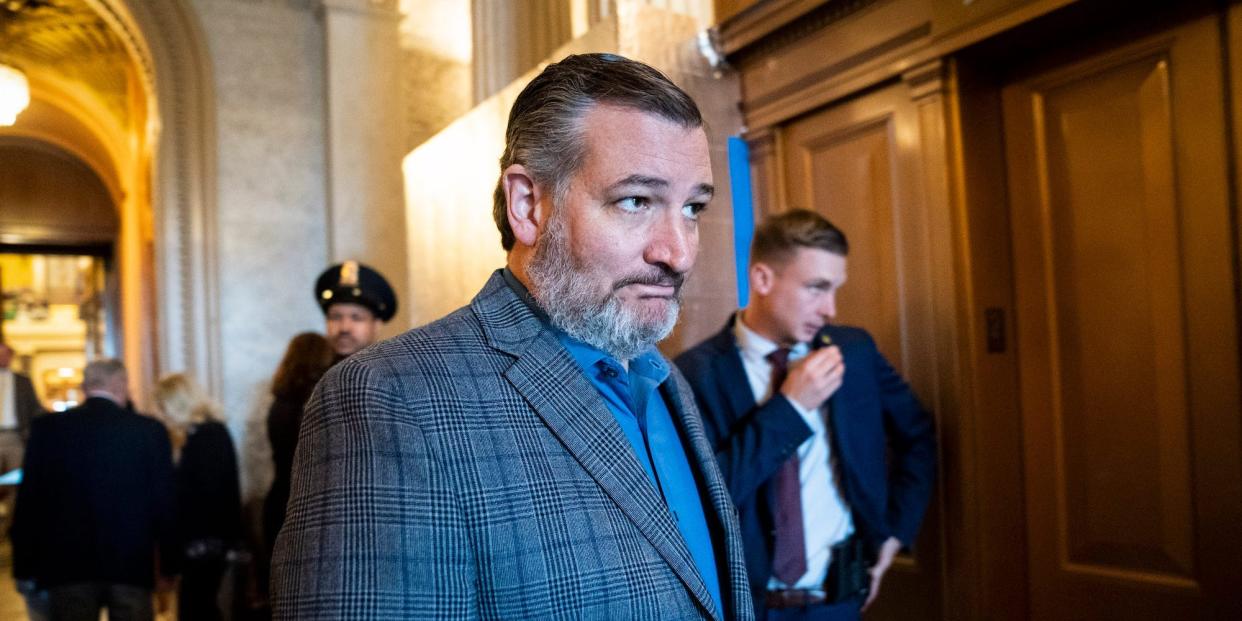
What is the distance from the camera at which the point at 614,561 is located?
1062mm

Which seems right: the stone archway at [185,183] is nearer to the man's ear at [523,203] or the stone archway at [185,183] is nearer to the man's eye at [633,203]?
the man's ear at [523,203]

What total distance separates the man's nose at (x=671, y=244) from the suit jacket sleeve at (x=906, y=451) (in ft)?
4.88

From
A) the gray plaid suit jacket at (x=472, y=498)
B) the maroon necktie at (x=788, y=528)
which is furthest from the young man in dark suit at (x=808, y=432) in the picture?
the gray plaid suit jacket at (x=472, y=498)

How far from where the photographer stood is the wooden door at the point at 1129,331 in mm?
2078

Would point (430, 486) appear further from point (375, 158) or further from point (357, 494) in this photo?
point (375, 158)

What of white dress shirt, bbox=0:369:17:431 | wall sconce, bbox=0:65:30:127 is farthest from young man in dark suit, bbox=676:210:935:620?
white dress shirt, bbox=0:369:17:431

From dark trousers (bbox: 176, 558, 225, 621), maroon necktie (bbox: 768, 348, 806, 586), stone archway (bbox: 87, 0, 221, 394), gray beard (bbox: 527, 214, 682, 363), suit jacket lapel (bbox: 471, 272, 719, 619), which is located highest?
stone archway (bbox: 87, 0, 221, 394)

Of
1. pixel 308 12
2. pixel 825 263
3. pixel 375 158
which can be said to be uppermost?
pixel 308 12

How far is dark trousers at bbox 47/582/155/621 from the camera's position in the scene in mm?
3812

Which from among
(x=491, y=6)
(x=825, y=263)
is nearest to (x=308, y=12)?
(x=491, y=6)

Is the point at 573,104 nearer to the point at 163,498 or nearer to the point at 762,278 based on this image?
the point at 762,278

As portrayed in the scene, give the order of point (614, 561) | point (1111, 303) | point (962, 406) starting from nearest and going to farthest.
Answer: point (614, 561)
point (1111, 303)
point (962, 406)

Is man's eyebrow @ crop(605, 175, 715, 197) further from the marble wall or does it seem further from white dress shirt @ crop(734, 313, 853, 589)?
the marble wall

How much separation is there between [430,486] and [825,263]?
1.65 meters
